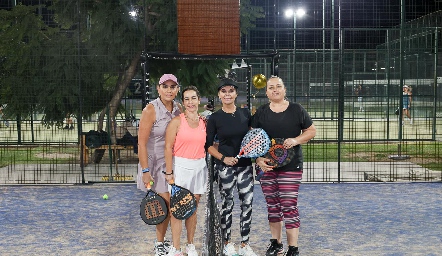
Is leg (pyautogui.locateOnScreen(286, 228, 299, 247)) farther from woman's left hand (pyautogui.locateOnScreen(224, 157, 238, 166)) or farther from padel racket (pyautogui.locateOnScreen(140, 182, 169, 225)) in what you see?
padel racket (pyautogui.locateOnScreen(140, 182, 169, 225))

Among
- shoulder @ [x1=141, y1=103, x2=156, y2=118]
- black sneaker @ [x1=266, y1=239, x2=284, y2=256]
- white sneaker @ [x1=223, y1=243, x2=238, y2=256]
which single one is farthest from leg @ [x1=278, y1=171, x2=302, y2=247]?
shoulder @ [x1=141, y1=103, x2=156, y2=118]

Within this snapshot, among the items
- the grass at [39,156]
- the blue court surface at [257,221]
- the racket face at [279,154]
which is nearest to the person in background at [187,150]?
the racket face at [279,154]

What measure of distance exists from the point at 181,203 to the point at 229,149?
86 centimetres

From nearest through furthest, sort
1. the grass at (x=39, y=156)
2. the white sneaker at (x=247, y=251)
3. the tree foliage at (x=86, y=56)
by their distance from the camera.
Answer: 1. the white sneaker at (x=247, y=251)
2. the tree foliage at (x=86, y=56)
3. the grass at (x=39, y=156)

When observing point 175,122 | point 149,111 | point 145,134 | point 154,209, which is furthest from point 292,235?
point 149,111

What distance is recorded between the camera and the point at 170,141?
21.6 ft

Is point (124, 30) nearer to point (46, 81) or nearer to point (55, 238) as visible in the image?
point (46, 81)

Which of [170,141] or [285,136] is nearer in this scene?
[170,141]

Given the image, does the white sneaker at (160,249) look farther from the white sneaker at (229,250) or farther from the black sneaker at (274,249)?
the black sneaker at (274,249)

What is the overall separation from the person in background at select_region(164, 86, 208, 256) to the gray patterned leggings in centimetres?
37

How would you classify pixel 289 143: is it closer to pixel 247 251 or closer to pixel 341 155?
pixel 247 251

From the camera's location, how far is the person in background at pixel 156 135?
661cm

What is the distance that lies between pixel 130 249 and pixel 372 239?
3189 millimetres

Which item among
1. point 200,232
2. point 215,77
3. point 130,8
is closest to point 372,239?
point 200,232
